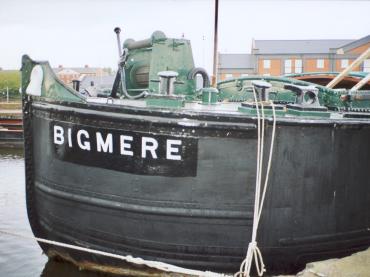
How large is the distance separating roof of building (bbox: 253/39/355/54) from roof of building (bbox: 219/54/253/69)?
1.84 metres

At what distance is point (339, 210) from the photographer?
4.35 metres

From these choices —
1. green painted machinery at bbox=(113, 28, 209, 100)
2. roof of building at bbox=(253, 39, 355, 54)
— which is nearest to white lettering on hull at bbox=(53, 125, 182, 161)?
green painted machinery at bbox=(113, 28, 209, 100)

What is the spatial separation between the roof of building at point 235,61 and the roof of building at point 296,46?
1.84 meters

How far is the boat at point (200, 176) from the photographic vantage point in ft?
13.0

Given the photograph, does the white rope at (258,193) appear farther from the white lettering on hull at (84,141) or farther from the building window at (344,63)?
the building window at (344,63)

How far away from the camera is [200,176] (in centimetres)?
398

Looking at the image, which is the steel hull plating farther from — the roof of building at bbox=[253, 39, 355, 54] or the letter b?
the roof of building at bbox=[253, 39, 355, 54]

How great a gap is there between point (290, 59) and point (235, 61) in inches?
287

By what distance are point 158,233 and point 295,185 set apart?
140cm

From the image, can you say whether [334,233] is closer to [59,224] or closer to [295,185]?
[295,185]

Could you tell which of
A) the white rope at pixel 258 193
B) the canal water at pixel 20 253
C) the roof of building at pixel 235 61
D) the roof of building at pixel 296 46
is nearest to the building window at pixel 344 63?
the roof of building at pixel 296 46

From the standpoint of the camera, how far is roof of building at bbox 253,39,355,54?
189ft

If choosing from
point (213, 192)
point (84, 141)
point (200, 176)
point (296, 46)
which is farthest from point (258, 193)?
point (296, 46)

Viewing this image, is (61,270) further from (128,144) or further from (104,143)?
(128,144)
